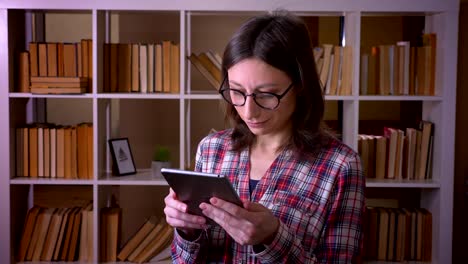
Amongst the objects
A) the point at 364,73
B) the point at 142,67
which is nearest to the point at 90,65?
the point at 142,67

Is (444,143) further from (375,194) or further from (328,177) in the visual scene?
(328,177)

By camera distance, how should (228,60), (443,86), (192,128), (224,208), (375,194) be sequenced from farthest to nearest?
(192,128), (375,194), (443,86), (228,60), (224,208)

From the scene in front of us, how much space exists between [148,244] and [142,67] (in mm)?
903

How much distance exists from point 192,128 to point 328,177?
7.29 feet

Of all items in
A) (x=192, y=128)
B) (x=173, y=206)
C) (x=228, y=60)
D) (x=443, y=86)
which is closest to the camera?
(x=173, y=206)

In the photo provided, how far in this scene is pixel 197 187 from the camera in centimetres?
134

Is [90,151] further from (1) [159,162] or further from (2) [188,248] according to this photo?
(2) [188,248]

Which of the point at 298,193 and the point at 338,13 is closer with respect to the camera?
the point at 298,193

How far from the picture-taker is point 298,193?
153cm

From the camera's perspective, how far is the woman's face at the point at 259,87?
147cm

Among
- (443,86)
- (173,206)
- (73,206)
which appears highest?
(443,86)

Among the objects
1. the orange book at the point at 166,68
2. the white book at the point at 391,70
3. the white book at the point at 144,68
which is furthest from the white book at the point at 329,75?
the white book at the point at 144,68

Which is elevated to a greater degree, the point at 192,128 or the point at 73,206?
the point at 192,128

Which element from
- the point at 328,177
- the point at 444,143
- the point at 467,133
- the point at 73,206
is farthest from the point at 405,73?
the point at 73,206
